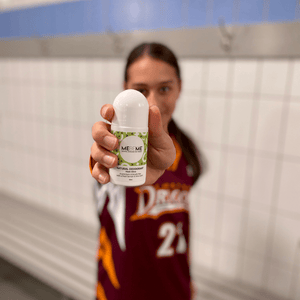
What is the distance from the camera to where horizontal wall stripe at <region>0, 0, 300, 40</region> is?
110cm

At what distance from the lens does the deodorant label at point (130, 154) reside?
0.39 metres

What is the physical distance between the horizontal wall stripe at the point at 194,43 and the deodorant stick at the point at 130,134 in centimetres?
87

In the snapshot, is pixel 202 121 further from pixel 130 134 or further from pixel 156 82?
pixel 130 134

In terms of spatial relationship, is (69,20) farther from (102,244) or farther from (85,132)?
(102,244)

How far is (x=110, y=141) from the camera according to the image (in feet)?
1.29

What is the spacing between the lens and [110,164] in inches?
15.7

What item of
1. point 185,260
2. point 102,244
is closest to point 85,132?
point 102,244

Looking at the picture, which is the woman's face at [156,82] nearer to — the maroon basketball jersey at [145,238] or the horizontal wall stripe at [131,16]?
the maroon basketball jersey at [145,238]

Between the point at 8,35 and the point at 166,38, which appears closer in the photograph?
the point at 166,38

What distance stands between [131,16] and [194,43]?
1.36ft

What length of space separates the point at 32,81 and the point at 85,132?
0.60 m

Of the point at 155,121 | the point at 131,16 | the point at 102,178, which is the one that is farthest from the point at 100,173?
the point at 131,16

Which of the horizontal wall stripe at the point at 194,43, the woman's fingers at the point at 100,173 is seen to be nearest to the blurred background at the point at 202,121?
the horizontal wall stripe at the point at 194,43

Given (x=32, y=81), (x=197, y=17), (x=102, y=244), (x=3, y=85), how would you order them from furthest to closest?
(x=3, y=85), (x=32, y=81), (x=197, y=17), (x=102, y=244)
